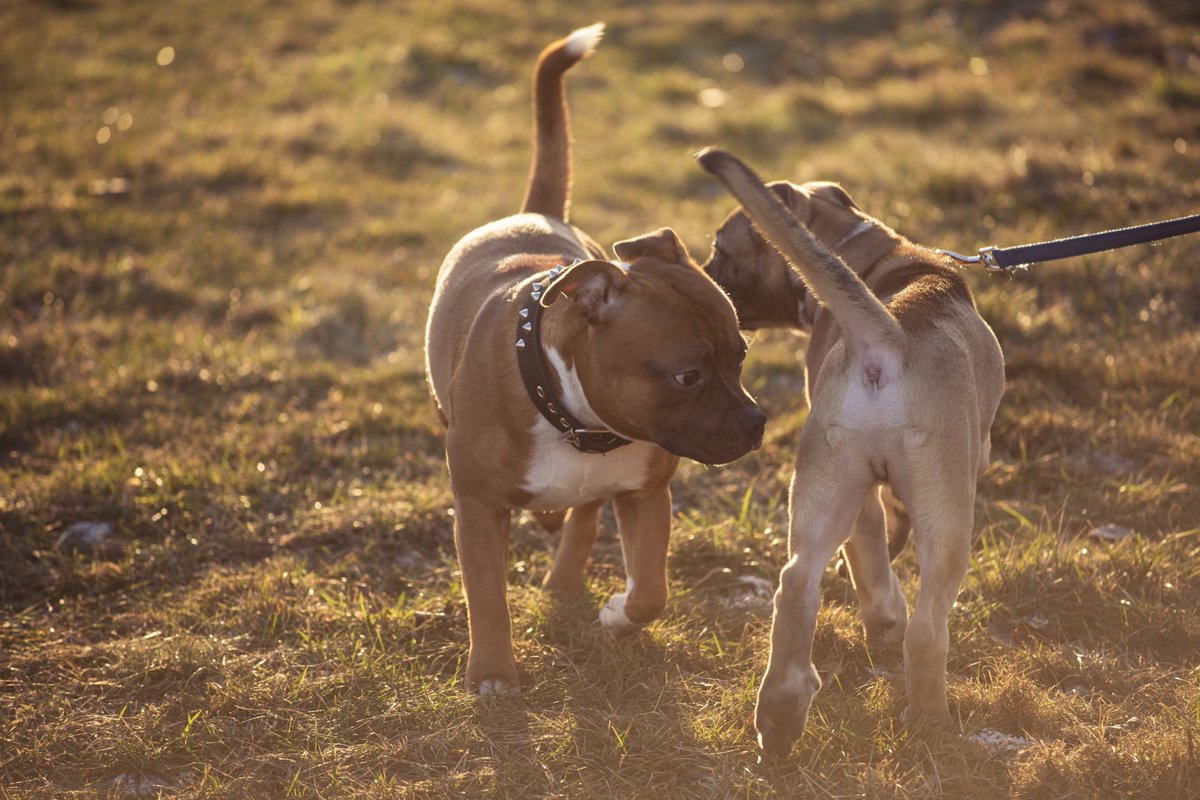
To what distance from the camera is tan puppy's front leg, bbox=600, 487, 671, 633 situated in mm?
4234

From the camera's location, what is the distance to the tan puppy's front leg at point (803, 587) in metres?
3.35

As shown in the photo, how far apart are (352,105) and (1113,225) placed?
8157 millimetres

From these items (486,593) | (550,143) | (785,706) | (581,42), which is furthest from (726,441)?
(581,42)

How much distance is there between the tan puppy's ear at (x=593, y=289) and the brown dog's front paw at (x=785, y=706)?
1.24 meters

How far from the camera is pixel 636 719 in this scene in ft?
12.5

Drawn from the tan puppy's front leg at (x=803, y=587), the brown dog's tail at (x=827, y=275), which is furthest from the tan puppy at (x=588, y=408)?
the brown dog's tail at (x=827, y=275)

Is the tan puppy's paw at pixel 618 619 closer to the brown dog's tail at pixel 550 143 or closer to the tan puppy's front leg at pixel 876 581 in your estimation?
the tan puppy's front leg at pixel 876 581

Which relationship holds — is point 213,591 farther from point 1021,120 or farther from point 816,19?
point 816,19

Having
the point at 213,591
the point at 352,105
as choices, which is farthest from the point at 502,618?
the point at 352,105

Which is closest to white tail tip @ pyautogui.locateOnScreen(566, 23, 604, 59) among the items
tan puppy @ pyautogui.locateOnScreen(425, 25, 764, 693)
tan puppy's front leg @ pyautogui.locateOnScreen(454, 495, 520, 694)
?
tan puppy @ pyautogui.locateOnScreen(425, 25, 764, 693)

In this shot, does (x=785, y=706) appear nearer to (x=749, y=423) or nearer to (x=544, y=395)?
(x=749, y=423)

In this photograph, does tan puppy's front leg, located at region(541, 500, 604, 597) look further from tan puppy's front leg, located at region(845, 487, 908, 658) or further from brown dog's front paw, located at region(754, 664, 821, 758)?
brown dog's front paw, located at region(754, 664, 821, 758)

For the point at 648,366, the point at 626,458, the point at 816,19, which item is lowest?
the point at 816,19

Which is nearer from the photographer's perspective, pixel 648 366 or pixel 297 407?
pixel 648 366
